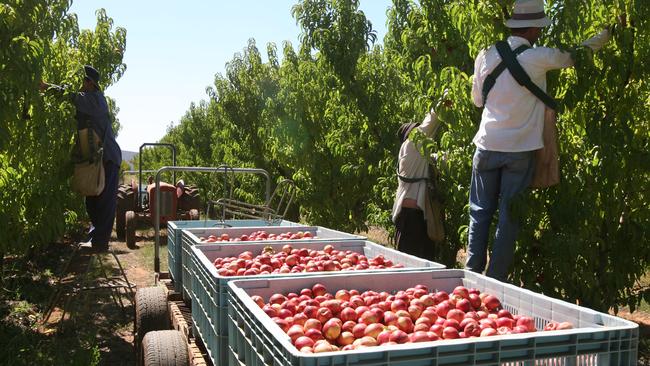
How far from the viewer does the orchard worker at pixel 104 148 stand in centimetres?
655

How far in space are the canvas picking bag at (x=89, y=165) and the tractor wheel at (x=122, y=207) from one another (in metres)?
8.21

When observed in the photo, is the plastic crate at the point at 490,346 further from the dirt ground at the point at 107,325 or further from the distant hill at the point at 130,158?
the distant hill at the point at 130,158

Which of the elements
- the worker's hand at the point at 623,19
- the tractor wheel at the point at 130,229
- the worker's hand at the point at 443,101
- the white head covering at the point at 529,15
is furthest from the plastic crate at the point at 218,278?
the tractor wheel at the point at 130,229

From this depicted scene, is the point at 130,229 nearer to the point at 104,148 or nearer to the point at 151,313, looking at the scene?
the point at 104,148

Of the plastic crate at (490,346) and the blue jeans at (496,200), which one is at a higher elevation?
the blue jeans at (496,200)

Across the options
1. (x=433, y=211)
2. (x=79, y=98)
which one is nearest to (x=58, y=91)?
(x=79, y=98)

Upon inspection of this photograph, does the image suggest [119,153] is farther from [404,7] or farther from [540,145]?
[540,145]

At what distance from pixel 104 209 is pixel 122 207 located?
27.6 ft

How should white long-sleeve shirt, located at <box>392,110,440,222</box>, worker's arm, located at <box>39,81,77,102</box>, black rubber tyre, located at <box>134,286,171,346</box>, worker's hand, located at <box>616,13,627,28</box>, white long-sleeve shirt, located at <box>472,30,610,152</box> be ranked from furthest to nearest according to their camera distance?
1. white long-sleeve shirt, located at <box>392,110,440,222</box>
2. worker's arm, located at <box>39,81,77,102</box>
3. black rubber tyre, located at <box>134,286,171,346</box>
4. worker's hand, located at <box>616,13,627,28</box>
5. white long-sleeve shirt, located at <box>472,30,610,152</box>

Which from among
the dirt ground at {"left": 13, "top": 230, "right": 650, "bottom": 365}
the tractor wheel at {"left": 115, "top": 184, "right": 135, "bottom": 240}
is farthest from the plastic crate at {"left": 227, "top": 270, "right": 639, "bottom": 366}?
the tractor wheel at {"left": 115, "top": 184, "right": 135, "bottom": 240}

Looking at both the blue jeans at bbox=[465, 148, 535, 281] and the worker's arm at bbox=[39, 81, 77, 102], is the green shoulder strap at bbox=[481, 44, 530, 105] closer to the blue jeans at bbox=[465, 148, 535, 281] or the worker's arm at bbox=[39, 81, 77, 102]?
the blue jeans at bbox=[465, 148, 535, 281]

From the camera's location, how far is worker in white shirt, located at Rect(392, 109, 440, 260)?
6398 millimetres

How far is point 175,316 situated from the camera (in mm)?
4453

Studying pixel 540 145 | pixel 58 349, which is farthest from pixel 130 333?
pixel 540 145
